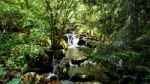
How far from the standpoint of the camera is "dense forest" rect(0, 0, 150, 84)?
9.96 metres

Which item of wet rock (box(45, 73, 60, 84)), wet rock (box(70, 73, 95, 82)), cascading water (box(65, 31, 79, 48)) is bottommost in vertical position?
wet rock (box(70, 73, 95, 82))

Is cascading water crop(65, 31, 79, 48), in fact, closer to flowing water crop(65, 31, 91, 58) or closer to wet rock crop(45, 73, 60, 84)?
flowing water crop(65, 31, 91, 58)

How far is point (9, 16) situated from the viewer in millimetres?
11555

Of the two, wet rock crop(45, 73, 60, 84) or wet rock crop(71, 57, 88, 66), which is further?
wet rock crop(71, 57, 88, 66)

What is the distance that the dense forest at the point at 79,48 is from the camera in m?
9.96

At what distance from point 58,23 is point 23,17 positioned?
136 inches

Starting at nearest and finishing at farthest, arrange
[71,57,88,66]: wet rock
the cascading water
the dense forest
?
the dense forest < [71,57,88,66]: wet rock < the cascading water

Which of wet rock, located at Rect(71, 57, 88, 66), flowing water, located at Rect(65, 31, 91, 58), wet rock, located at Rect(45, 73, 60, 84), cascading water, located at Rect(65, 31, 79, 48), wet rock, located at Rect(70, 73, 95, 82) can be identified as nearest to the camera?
wet rock, located at Rect(45, 73, 60, 84)

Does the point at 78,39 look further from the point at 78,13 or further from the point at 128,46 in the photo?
the point at 128,46

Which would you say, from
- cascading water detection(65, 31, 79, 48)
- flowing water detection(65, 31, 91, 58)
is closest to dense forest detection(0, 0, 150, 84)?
flowing water detection(65, 31, 91, 58)

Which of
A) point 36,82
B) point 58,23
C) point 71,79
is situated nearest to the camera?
point 36,82

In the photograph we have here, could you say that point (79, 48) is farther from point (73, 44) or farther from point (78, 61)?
point (73, 44)

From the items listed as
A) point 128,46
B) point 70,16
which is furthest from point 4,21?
point 128,46

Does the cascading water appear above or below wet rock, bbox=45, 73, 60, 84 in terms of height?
above
